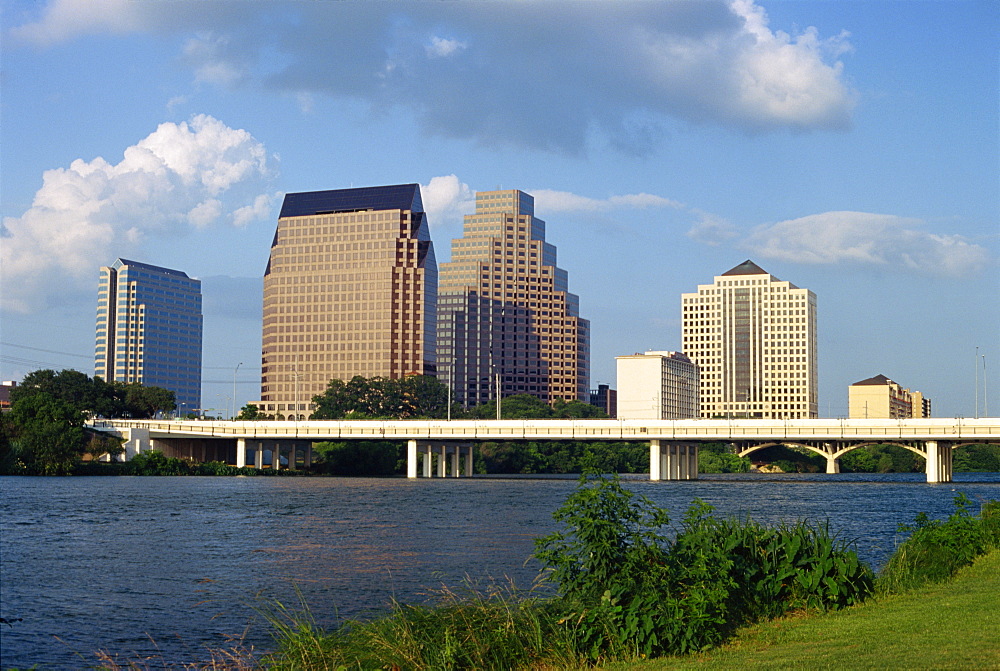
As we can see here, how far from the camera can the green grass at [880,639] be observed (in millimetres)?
18000

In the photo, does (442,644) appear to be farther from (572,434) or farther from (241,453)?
(241,453)

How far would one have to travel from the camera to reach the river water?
30.5 m

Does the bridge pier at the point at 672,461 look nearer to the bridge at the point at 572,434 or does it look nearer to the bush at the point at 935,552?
the bridge at the point at 572,434

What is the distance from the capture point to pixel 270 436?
17662cm

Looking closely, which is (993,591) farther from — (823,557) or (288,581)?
(288,581)

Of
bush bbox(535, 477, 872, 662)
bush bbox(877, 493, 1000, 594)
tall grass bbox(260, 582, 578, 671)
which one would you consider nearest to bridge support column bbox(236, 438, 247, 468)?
bush bbox(877, 493, 1000, 594)

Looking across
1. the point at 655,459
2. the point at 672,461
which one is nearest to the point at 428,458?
the point at 672,461

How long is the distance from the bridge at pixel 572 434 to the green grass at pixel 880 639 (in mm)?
130959

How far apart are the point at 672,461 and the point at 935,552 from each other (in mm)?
145822

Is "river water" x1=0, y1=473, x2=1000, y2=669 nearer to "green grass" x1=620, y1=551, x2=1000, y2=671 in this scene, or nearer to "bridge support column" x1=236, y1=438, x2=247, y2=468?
"green grass" x1=620, y1=551, x2=1000, y2=671

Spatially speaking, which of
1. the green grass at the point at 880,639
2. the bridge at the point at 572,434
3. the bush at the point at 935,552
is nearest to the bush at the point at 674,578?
the green grass at the point at 880,639

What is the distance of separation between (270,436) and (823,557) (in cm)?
15801

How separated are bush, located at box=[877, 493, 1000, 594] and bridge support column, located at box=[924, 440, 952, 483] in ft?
410

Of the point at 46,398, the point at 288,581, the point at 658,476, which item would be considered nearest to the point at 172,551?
the point at 288,581
